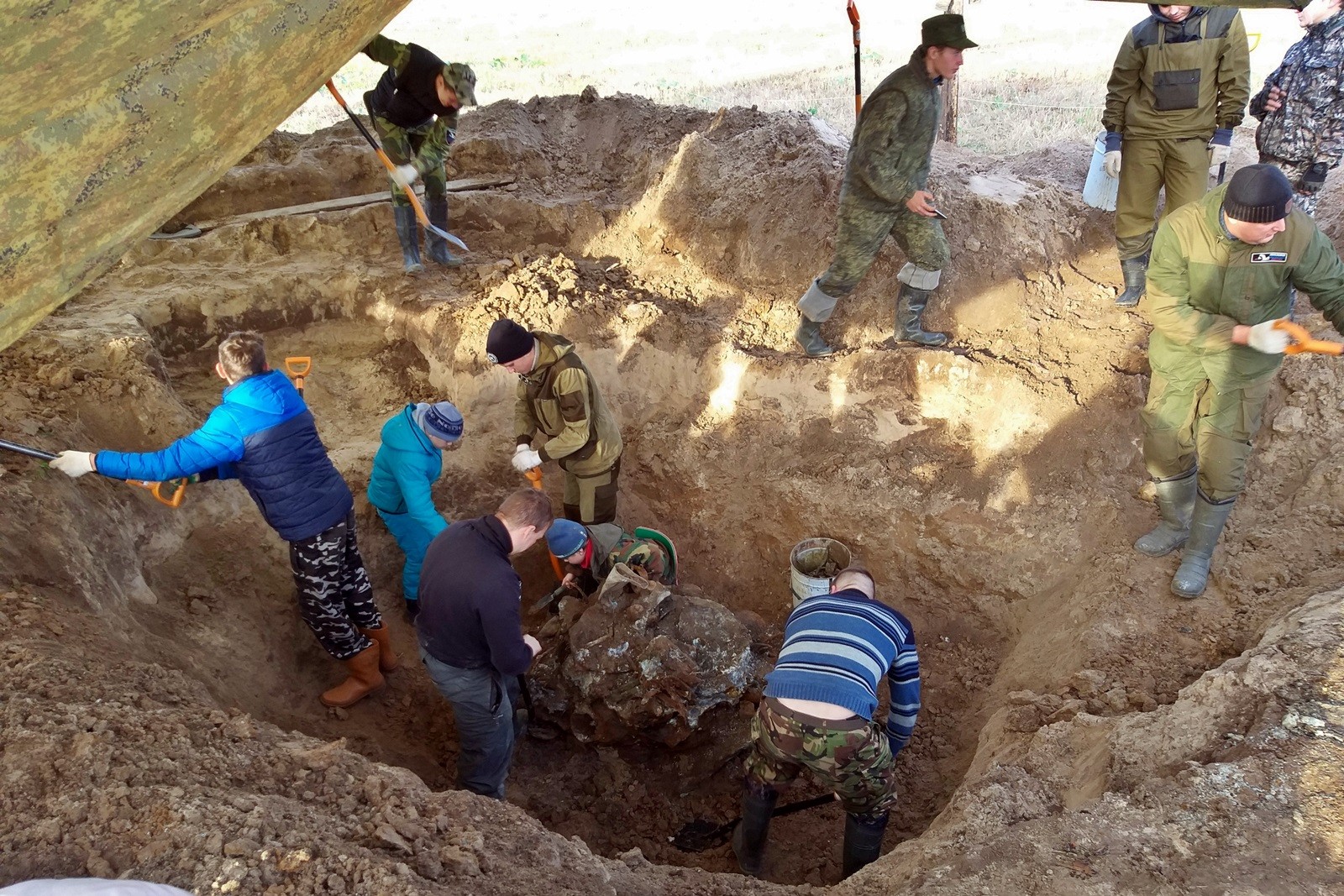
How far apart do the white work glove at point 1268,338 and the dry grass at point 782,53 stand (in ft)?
23.3

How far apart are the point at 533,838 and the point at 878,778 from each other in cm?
139

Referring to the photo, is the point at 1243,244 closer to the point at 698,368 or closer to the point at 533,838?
the point at 698,368

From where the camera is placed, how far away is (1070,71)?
13.1 m

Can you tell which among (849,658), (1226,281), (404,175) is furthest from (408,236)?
(1226,281)

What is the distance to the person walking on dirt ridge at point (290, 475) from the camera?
11.7 ft

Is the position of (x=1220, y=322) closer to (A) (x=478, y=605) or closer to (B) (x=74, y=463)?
(A) (x=478, y=605)

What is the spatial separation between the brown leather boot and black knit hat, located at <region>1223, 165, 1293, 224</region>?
4509mm

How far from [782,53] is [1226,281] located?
572 inches

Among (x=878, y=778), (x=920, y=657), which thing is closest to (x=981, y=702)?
(x=920, y=657)

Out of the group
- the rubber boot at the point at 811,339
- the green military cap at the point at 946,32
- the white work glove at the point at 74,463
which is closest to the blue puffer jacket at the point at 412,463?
the white work glove at the point at 74,463

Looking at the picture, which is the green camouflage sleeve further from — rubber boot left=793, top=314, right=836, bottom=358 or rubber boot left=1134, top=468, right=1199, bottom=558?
rubber boot left=1134, top=468, right=1199, bottom=558

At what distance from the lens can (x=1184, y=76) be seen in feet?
16.2

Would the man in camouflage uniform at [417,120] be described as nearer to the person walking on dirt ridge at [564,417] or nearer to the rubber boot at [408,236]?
the rubber boot at [408,236]

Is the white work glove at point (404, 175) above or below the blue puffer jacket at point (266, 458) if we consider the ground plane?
above
